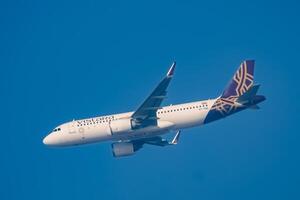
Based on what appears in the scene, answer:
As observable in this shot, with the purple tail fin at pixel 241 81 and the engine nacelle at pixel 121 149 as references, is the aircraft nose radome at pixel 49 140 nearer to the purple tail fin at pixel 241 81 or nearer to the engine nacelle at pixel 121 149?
the engine nacelle at pixel 121 149

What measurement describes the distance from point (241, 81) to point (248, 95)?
19.5 feet

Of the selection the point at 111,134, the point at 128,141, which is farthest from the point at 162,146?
the point at 111,134

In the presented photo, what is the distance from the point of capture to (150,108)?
68562 millimetres

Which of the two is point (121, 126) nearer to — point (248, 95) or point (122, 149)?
point (122, 149)

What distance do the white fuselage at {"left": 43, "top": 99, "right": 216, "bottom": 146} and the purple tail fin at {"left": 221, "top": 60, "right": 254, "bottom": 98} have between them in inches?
109

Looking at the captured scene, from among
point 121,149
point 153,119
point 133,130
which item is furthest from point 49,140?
point 153,119

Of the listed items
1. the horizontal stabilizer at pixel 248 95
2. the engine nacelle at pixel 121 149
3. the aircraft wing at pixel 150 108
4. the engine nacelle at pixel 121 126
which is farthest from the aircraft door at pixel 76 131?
the horizontal stabilizer at pixel 248 95

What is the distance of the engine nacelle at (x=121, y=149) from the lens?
74125mm

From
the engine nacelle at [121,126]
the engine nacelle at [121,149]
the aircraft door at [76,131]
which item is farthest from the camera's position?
the engine nacelle at [121,149]

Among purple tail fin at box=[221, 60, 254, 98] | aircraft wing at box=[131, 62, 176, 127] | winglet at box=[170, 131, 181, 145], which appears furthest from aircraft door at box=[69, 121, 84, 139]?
purple tail fin at box=[221, 60, 254, 98]

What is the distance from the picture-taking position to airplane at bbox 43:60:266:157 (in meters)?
68.7

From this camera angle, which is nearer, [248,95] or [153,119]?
[248,95]

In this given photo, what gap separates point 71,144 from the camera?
72000 millimetres

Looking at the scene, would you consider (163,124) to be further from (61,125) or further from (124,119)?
(61,125)
